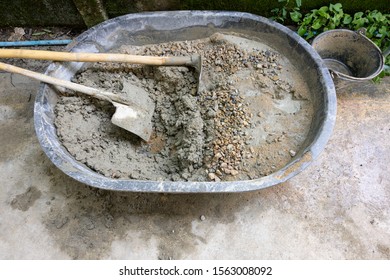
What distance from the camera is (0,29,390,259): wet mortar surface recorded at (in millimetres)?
1908

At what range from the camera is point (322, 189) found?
6.73ft

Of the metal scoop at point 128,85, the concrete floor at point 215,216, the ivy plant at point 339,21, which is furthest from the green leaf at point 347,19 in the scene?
the metal scoop at point 128,85

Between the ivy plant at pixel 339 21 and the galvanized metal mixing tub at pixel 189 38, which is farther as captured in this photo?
the ivy plant at pixel 339 21

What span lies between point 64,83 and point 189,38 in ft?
3.07

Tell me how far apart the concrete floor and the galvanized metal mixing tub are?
434 mm

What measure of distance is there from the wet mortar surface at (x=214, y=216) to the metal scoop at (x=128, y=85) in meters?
0.51

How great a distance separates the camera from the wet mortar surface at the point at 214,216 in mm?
1908

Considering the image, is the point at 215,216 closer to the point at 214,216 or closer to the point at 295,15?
the point at 214,216

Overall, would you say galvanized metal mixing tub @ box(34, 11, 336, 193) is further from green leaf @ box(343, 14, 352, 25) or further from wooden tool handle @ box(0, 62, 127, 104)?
green leaf @ box(343, 14, 352, 25)

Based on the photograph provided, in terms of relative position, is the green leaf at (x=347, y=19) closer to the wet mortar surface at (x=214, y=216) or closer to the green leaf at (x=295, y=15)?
the green leaf at (x=295, y=15)

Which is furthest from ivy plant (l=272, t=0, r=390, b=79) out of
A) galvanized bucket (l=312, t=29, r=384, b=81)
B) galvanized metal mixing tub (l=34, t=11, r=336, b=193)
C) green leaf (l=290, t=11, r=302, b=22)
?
galvanized metal mixing tub (l=34, t=11, r=336, b=193)

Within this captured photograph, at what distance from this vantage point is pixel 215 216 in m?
1.99

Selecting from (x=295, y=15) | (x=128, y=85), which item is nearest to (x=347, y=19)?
(x=295, y=15)

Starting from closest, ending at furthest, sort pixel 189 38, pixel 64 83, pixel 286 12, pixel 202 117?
pixel 64 83
pixel 202 117
pixel 189 38
pixel 286 12
